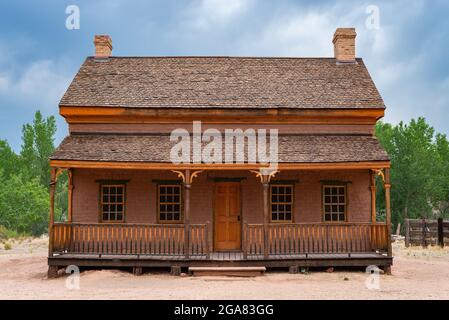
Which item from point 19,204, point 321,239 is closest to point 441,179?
point 321,239

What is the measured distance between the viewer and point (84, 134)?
1602 centimetres

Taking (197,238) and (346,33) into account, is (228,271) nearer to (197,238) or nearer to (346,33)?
(197,238)

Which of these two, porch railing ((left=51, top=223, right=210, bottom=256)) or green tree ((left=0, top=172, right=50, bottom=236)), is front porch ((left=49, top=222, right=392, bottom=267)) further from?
green tree ((left=0, top=172, right=50, bottom=236))

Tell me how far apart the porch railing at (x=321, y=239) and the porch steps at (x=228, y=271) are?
79 cm

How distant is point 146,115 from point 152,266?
17.2ft

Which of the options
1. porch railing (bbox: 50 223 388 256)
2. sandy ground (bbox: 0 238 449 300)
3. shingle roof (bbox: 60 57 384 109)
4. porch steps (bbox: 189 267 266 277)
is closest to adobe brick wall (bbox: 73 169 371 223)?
porch railing (bbox: 50 223 388 256)

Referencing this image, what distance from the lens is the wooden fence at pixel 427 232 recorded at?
22.6 m

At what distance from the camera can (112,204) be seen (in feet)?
50.6

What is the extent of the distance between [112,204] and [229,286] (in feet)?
18.0

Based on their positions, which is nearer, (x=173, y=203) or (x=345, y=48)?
(x=173, y=203)

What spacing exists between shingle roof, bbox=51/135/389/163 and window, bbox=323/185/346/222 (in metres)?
1.48

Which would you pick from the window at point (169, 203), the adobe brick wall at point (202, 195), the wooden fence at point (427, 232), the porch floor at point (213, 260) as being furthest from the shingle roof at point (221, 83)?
the wooden fence at point (427, 232)

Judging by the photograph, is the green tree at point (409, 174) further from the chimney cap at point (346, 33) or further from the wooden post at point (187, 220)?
the wooden post at point (187, 220)

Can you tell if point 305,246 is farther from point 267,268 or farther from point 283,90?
point 283,90
